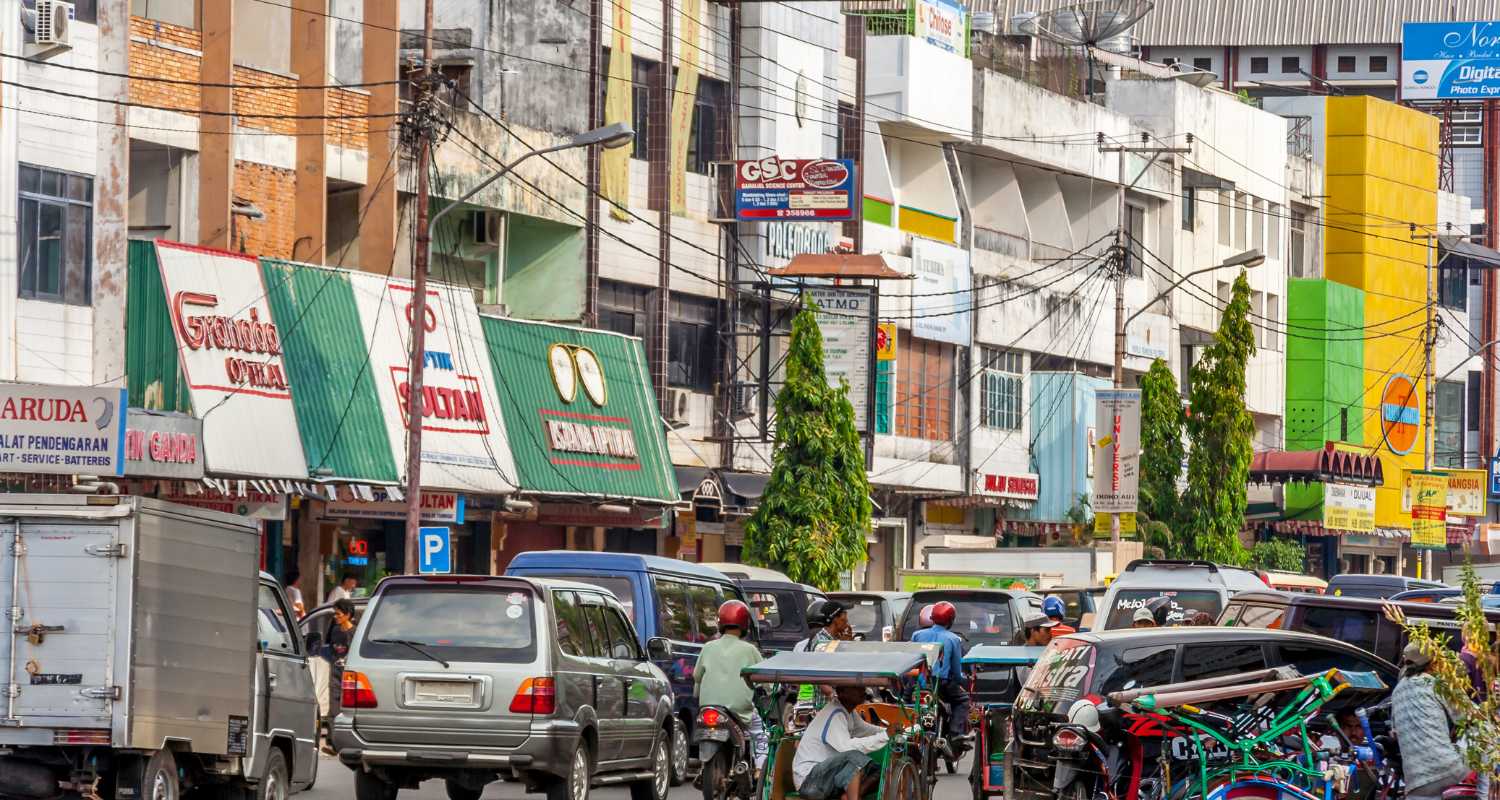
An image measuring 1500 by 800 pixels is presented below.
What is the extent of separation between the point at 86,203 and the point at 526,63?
520 inches

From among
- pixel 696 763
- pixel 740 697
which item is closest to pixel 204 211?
pixel 696 763

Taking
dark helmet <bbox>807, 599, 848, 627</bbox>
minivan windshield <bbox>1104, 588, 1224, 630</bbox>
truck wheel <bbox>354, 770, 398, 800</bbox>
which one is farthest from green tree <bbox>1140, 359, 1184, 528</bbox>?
truck wheel <bbox>354, 770, 398, 800</bbox>

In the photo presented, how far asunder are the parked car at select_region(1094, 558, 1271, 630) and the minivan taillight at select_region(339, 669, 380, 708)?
10.2 meters

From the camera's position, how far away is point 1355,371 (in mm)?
77938

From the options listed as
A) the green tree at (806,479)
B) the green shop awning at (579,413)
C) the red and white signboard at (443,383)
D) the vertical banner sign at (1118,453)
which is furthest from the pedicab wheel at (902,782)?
the vertical banner sign at (1118,453)

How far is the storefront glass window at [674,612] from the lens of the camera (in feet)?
74.6

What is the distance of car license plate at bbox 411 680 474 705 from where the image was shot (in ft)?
58.5

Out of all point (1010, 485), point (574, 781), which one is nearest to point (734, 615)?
point (574, 781)

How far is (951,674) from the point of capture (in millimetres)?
20422

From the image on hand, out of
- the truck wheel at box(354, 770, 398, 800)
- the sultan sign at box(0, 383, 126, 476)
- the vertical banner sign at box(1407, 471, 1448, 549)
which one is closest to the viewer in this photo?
the truck wheel at box(354, 770, 398, 800)

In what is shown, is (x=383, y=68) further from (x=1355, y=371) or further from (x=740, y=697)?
(x=1355, y=371)

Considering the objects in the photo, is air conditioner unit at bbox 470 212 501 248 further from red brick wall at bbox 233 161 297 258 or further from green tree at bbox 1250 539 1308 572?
green tree at bbox 1250 539 1308 572

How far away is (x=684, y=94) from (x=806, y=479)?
25.9 feet

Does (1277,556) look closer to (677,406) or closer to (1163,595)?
(677,406)
